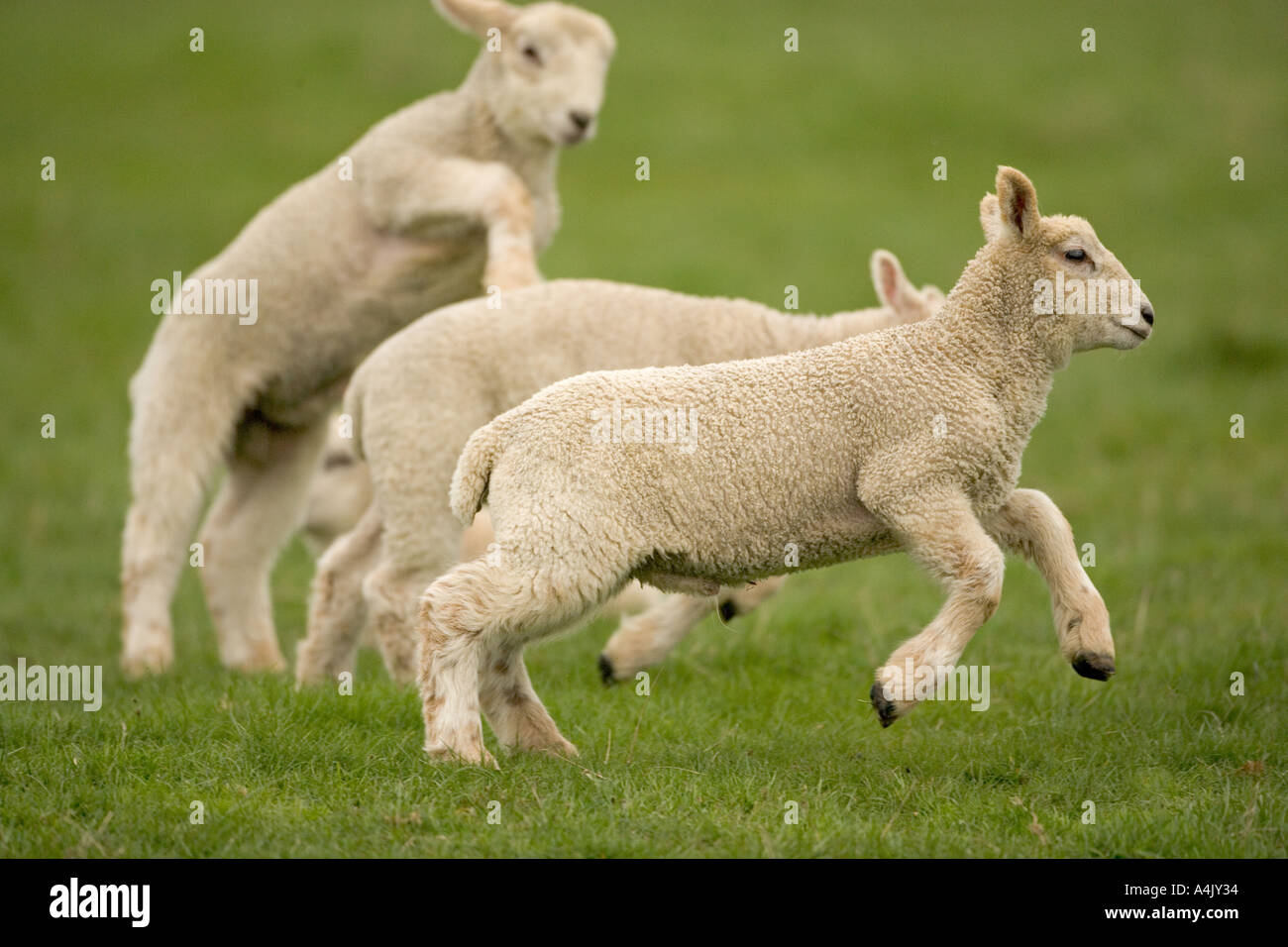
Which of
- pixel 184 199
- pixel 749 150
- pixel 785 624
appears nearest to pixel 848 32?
pixel 749 150

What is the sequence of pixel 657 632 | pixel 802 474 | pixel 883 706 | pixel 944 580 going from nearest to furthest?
pixel 883 706, pixel 944 580, pixel 802 474, pixel 657 632

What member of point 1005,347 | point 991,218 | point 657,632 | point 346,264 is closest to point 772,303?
point 346,264

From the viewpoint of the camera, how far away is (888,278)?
6.59 m

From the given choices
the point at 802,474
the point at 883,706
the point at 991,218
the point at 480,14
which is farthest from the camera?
the point at 480,14

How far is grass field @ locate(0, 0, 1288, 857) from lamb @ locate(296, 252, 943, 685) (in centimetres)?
38

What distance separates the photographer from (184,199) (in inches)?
784

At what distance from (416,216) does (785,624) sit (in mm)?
2504

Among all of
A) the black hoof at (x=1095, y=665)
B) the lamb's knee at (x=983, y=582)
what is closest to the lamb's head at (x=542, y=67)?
the lamb's knee at (x=983, y=582)

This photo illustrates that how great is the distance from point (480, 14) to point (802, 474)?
3992mm

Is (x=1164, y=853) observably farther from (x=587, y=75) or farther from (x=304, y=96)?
(x=304, y=96)

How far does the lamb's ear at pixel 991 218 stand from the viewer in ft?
17.1

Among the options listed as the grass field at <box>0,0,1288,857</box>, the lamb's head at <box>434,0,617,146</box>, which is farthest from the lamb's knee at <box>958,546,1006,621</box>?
the lamb's head at <box>434,0,617,146</box>

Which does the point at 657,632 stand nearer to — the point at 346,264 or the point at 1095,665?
the point at 1095,665

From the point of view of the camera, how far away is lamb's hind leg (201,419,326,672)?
Answer: 851 cm
